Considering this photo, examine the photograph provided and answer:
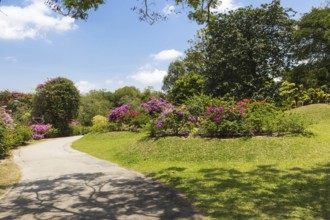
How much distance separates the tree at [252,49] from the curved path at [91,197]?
17377 millimetres

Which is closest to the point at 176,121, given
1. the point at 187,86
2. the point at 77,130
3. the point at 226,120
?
the point at 226,120

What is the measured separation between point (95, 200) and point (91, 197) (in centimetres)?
28

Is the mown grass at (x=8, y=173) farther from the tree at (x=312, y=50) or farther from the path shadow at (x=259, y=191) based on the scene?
the tree at (x=312, y=50)

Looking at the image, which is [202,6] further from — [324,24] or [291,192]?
[324,24]

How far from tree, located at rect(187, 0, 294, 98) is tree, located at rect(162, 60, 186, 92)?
30.8m

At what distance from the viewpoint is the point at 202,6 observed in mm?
9688

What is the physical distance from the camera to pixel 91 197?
6863 mm

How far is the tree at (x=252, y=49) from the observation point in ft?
82.5

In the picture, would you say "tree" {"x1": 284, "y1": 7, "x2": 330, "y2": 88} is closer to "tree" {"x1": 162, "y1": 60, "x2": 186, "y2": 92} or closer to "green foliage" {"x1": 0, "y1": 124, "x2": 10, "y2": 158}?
"green foliage" {"x1": 0, "y1": 124, "x2": 10, "y2": 158}

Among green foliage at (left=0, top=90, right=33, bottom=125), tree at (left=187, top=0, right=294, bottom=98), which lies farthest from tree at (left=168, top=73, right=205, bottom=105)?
green foliage at (left=0, top=90, right=33, bottom=125)

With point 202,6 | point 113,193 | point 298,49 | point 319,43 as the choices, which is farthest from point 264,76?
point 113,193

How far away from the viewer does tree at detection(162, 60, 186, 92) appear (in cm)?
5775

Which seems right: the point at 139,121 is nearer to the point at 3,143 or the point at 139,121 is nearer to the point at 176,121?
the point at 176,121

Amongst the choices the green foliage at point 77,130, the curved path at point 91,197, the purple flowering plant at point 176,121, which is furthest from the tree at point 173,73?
the curved path at point 91,197
